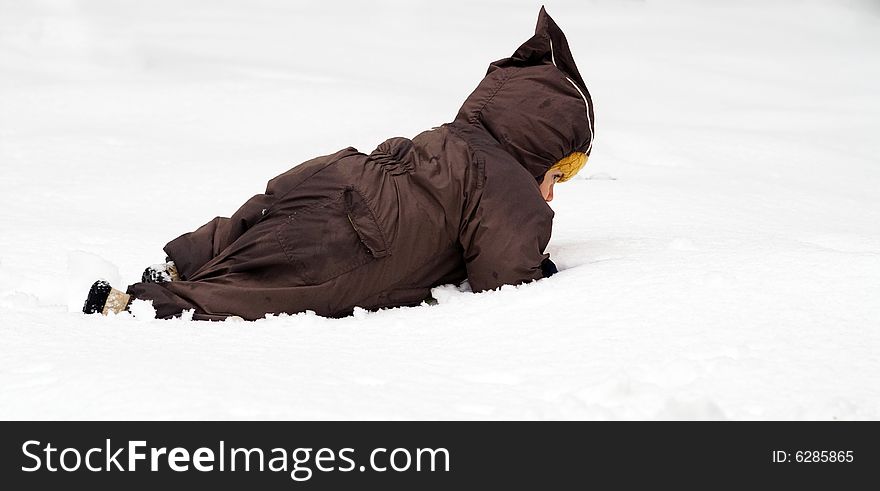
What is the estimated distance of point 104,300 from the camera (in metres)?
1.97

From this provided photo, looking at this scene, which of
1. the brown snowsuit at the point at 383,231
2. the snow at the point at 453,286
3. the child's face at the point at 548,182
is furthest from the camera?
the child's face at the point at 548,182

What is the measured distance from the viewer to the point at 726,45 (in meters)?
7.04

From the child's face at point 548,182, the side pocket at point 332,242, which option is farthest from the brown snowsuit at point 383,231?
the child's face at point 548,182

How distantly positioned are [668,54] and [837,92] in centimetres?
122

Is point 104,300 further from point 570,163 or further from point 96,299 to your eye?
point 570,163

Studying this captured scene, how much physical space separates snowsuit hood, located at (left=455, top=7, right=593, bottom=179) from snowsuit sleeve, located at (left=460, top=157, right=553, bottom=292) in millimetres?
153

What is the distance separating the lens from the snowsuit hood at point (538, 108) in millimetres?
2311

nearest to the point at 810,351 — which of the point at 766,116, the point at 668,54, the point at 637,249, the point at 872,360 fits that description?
the point at 872,360

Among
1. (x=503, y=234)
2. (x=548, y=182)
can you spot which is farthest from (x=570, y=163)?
(x=503, y=234)

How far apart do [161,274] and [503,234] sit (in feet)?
2.55

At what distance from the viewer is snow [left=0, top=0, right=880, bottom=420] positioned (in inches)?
56.0

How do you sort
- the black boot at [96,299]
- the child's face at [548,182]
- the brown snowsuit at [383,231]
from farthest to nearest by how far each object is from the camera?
the child's face at [548,182], the brown snowsuit at [383,231], the black boot at [96,299]

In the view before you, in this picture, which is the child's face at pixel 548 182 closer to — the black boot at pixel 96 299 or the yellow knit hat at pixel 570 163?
the yellow knit hat at pixel 570 163
